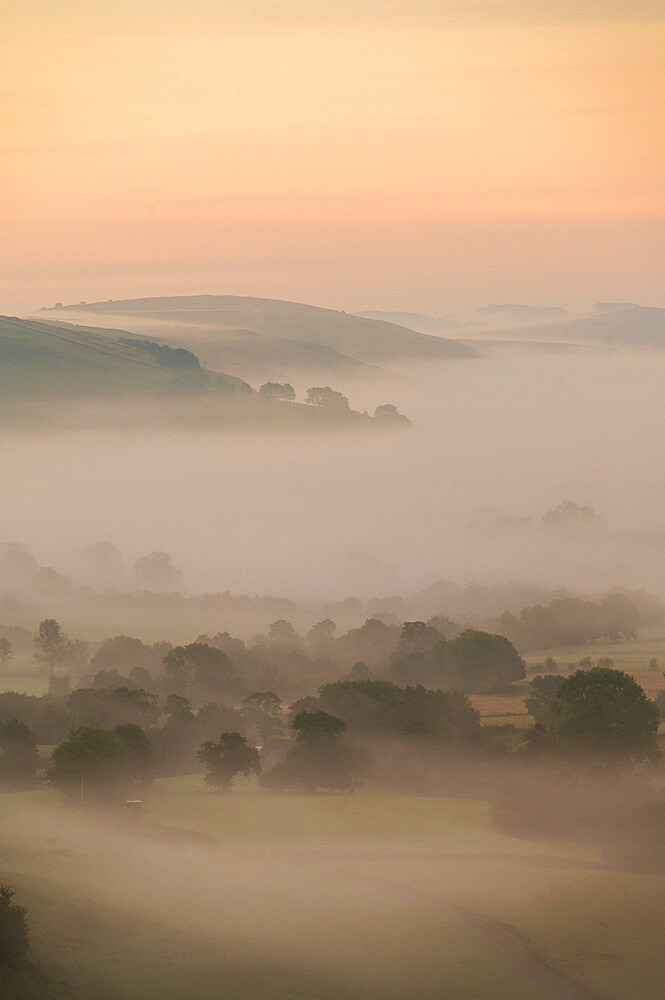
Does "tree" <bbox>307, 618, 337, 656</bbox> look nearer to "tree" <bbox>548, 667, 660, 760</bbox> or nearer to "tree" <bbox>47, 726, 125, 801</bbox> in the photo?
"tree" <bbox>548, 667, 660, 760</bbox>

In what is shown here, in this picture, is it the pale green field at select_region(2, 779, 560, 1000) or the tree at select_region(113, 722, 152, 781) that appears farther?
the tree at select_region(113, 722, 152, 781)

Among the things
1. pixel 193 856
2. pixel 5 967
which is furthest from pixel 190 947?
pixel 193 856

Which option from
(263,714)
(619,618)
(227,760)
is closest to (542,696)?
(263,714)

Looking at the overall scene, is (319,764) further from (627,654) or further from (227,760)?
(627,654)

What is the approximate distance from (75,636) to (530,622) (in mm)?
53813

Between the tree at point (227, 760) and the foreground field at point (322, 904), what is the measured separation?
301cm

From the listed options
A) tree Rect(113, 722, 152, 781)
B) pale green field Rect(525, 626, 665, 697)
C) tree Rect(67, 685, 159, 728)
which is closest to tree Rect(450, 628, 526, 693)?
pale green field Rect(525, 626, 665, 697)

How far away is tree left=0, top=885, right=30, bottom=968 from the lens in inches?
1811

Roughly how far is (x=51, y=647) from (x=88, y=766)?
52295mm

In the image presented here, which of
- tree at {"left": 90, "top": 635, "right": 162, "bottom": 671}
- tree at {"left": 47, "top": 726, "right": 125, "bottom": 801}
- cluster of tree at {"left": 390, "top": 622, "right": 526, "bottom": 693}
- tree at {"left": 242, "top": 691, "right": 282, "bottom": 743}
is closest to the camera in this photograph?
tree at {"left": 47, "top": 726, "right": 125, "bottom": 801}

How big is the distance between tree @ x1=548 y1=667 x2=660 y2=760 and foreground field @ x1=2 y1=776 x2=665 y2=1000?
739cm

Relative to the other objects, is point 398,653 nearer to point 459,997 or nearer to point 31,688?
point 31,688

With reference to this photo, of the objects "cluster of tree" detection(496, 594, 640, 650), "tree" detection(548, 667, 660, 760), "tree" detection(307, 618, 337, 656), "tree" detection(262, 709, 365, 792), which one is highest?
"cluster of tree" detection(496, 594, 640, 650)

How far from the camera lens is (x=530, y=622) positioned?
492 feet
